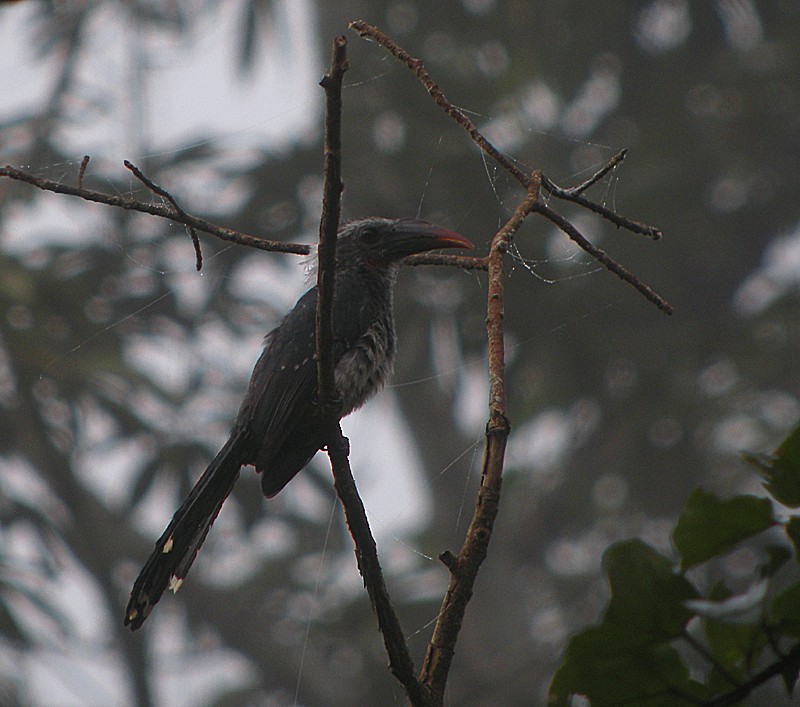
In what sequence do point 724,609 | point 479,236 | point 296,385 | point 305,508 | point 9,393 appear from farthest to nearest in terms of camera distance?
1. point 305,508
2. point 9,393
3. point 479,236
4. point 296,385
5. point 724,609

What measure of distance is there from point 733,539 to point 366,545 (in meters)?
0.92

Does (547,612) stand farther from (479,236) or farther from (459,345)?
(479,236)

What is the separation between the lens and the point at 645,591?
1.06m

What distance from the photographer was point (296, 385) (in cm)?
309

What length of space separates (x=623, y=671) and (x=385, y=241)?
2.67 m

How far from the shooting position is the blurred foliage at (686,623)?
1017 millimetres

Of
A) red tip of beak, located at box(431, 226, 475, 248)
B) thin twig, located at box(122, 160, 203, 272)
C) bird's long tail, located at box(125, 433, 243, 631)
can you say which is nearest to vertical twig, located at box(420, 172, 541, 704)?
thin twig, located at box(122, 160, 203, 272)

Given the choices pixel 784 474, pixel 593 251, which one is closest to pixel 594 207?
pixel 593 251

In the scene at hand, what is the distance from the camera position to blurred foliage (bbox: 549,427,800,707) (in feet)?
3.34

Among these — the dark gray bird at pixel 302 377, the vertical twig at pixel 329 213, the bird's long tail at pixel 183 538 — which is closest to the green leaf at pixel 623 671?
the vertical twig at pixel 329 213

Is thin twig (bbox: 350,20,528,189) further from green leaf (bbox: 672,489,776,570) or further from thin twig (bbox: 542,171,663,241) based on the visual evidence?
green leaf (bbox: 672,489,776,570)

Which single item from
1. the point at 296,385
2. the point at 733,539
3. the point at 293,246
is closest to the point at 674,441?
the point at 296,385

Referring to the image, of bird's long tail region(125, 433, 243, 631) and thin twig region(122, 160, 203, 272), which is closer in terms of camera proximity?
thin twig region(122, 160, 203, 272)

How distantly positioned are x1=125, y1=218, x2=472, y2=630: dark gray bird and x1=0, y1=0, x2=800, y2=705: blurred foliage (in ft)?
11.0
